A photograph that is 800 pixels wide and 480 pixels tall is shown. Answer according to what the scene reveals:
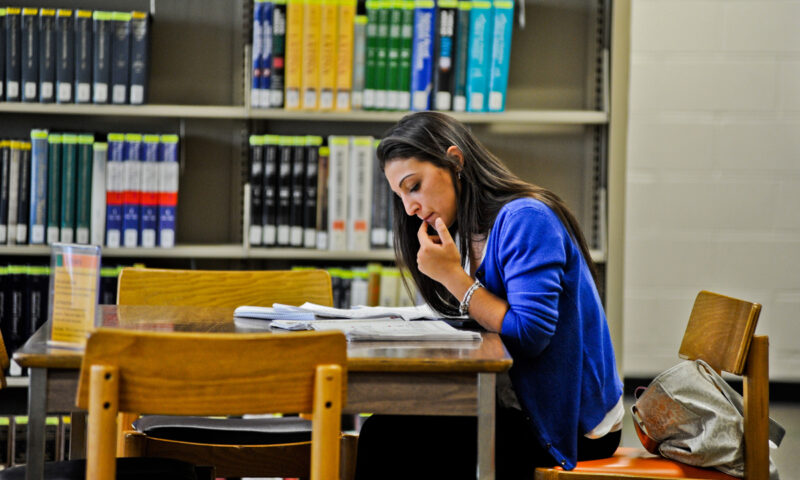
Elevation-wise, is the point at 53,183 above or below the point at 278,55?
below

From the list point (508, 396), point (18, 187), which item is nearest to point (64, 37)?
point (18, 187)

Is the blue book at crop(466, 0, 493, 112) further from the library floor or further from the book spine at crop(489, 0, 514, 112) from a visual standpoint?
the library floor

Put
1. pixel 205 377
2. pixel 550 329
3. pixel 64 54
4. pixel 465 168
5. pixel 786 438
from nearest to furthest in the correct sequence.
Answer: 1. pixel 205 377
2. pixel 550 329
3. pixel 465 168
4. pixel 64 54
5. pixel 786 438

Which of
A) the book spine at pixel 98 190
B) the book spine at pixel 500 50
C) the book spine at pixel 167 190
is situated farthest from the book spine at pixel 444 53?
the book spine at pixel 98 190

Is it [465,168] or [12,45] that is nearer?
[465,168]

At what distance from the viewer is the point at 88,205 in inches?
112

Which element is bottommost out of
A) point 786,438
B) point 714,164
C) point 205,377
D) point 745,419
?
point 786,438

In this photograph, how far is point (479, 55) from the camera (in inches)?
112

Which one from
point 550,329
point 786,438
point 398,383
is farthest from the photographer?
point 786,438

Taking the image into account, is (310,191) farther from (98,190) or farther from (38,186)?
(38,186)

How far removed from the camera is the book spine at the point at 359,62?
2.86 m

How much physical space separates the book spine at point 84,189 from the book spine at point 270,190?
544 mm

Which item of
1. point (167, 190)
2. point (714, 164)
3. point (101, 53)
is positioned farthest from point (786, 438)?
point (101, 53)

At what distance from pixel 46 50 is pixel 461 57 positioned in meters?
1.29
